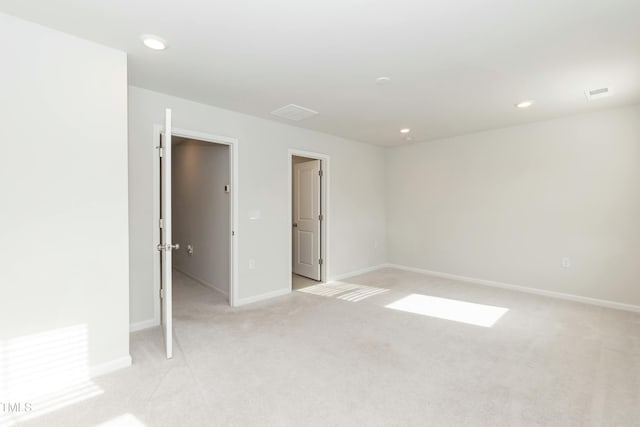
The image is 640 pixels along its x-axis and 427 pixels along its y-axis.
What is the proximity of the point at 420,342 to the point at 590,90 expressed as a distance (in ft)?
10.1

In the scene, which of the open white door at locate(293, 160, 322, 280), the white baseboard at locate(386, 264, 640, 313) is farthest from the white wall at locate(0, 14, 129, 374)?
the white baseboard at locate(386, 264, 640, 313)

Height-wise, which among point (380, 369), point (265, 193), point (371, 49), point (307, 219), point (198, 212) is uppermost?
point (371, 49)

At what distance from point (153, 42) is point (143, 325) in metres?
2.60

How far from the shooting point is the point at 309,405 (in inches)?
75.9

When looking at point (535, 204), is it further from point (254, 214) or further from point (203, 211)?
point (203, 211)

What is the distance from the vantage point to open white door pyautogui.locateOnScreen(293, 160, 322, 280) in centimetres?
510

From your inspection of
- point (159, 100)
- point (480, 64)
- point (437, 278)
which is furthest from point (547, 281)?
point (159, 100)

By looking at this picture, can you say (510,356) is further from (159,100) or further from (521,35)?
(159,100)

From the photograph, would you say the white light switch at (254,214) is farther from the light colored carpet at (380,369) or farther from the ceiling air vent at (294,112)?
the ceiling air vent at (294,112)

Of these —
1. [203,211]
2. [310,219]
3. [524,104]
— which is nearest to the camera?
[524,104]

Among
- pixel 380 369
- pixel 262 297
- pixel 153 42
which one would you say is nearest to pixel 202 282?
pixel 262 297

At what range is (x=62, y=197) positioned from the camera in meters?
2.09

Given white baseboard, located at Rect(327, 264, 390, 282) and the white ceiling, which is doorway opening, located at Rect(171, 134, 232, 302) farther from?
white baseboard, located at Rect(327, 264, 390, 282)

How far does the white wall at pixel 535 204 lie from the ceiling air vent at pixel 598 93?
72cm
